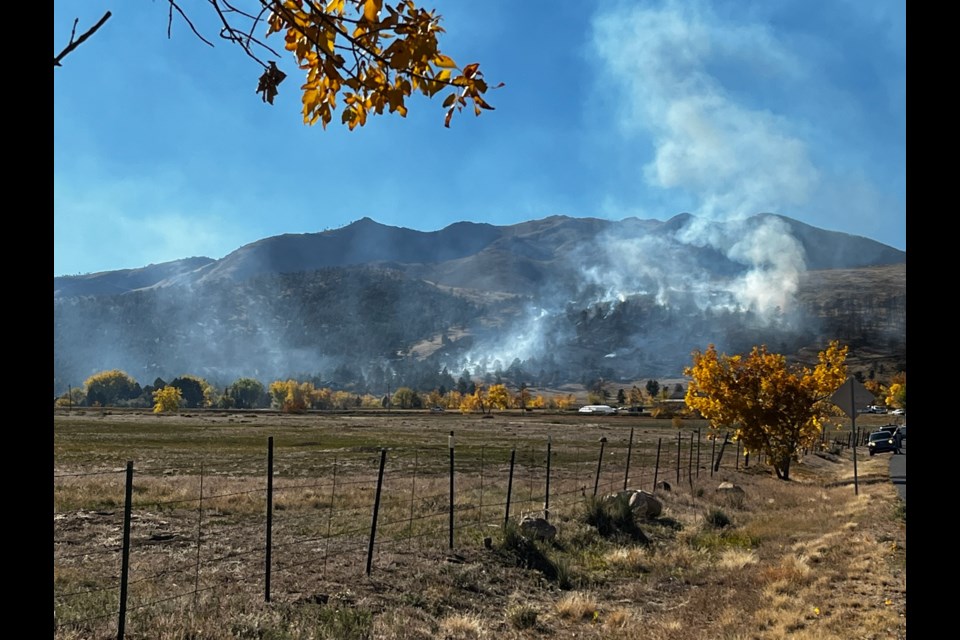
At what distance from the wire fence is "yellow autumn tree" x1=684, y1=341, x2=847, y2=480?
4015 millimetres

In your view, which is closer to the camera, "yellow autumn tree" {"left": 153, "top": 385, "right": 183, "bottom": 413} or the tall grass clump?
the tall grass clump

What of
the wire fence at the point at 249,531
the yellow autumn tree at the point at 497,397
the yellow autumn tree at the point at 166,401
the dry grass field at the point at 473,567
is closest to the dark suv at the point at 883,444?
the wire fence at the point at 249,531

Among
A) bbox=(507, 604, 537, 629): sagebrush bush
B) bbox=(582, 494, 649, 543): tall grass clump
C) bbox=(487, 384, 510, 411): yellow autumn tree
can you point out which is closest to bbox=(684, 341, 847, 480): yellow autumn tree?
bbox=(582, 494, 649, 543): tall grass clump

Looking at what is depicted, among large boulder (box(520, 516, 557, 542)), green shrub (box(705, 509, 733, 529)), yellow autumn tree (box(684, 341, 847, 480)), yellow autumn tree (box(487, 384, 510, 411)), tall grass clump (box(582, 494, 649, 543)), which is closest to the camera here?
large boulder (box(520, 516, 557, 542))

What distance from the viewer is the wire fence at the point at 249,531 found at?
9805 mm

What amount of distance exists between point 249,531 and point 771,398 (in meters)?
Answer: 22.6

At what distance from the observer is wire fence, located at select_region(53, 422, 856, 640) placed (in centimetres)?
980

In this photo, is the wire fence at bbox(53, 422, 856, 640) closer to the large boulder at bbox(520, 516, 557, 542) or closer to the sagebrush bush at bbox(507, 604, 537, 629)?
the large boulder at bbox(520, 516, 557, 542)

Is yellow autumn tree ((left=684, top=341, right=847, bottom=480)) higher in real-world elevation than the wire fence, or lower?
higher

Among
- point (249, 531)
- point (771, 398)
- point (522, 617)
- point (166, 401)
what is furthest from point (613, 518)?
point (166, 401)

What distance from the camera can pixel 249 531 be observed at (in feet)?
51.8
